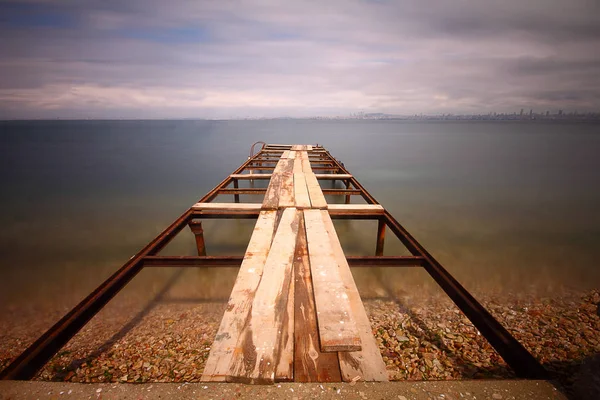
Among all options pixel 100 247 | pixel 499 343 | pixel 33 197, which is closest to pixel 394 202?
pixel 499 343

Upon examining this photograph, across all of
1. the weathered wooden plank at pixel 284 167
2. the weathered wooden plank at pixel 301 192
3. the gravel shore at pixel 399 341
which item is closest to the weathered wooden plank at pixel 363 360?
the gravel shore at pixel 399 341

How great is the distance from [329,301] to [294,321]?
0.43 m

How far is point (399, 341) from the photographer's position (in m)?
4.87

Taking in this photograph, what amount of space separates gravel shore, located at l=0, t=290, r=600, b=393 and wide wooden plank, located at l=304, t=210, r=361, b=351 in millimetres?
2453

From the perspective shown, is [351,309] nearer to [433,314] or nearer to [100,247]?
[433,314]

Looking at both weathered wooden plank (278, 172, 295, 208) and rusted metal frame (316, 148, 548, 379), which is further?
weathered wooden plank (278, 172, 295, 208)

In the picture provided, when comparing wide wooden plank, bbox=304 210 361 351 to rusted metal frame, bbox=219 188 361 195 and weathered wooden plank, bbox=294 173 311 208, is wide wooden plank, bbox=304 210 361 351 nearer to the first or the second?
weathered wooden plank, bbox=294 173 311 208

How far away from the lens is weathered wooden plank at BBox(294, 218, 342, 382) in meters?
2.10

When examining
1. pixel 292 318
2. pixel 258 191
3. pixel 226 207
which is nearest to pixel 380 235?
pixel 258 191

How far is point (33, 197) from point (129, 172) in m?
9.01

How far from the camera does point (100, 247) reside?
33.3 ft

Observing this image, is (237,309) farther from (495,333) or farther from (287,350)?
(495,333)

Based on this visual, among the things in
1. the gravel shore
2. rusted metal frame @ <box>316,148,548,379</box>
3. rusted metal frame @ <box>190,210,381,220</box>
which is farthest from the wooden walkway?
the gravel shore

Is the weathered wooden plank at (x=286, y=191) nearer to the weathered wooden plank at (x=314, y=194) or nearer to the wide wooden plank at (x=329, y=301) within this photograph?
the weathered wooden plank at (x=314, y=194)
